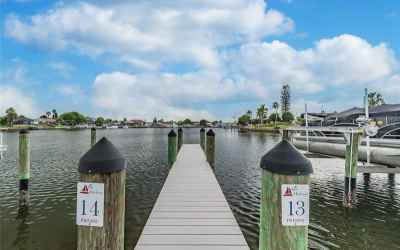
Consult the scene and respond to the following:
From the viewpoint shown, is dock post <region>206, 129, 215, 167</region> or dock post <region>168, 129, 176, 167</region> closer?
dock post <region>206, 129, 215, 167</region>

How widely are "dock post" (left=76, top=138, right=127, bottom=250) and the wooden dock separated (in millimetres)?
2206

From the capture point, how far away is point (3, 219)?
7.64 metres

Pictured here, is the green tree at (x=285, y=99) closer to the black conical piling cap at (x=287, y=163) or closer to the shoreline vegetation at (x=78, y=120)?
the shoreline vegetation at (x=78, y=120)

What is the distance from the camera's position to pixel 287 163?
2166 millimetres

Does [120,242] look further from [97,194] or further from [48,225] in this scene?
[48,225]

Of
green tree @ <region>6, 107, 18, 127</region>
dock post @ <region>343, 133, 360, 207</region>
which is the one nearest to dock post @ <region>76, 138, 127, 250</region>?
dock post @ <region>343, 133, 360, 207</region>

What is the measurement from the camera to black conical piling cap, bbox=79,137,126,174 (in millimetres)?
2311

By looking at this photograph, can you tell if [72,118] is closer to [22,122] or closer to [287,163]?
[22,122]

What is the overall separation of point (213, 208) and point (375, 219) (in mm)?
5376

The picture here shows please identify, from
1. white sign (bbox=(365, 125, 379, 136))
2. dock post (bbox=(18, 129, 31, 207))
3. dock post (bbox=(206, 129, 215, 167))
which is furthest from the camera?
dock post (bbox=(206, 129, 215, 167))

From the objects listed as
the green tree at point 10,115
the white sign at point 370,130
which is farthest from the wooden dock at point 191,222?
the green tree at point 10,115

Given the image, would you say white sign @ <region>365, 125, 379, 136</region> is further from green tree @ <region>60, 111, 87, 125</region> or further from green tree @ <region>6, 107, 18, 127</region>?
green tree @ <region>60, 111, 87, 125</region>

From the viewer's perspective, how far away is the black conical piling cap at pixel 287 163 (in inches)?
84.7

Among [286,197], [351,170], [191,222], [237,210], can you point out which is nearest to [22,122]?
[237,210]
